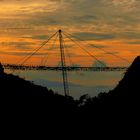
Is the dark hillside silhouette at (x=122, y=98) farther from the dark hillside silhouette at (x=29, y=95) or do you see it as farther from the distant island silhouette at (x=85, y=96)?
the dark hillside silhouette at (x=29, y=95)

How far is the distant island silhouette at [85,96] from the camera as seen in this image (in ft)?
298

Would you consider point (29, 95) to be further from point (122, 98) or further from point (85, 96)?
point (122, 98)

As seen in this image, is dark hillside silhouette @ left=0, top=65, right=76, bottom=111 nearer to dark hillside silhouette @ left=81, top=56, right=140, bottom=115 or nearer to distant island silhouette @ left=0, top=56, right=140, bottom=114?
distant island silhouette @ left=0, top=56, right=140, bottom=114

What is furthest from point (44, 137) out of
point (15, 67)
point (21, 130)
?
point (15, 67)

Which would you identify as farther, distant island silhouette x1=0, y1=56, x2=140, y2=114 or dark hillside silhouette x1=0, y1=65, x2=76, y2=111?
dark hillside silhouette x1=0, y1=65, x2=76, y2=111

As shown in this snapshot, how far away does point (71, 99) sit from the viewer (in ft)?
379

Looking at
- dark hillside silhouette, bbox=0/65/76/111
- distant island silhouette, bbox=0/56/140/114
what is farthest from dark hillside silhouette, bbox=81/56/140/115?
dark hillside silhouette, bbox=0/65/76/111

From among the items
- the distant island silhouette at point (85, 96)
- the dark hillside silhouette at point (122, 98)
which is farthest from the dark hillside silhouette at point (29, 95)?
the dark hillside silhouette at point (122, 98)

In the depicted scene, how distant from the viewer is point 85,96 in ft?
358

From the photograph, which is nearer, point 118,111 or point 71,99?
point 118,111

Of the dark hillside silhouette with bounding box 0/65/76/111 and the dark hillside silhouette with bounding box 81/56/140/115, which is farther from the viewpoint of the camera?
the dark hillside silhouette with bounding box 0/65/76/111

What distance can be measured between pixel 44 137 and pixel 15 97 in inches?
470

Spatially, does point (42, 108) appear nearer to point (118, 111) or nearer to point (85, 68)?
point (118, 111)

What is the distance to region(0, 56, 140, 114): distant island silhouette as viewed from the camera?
90688 mm
